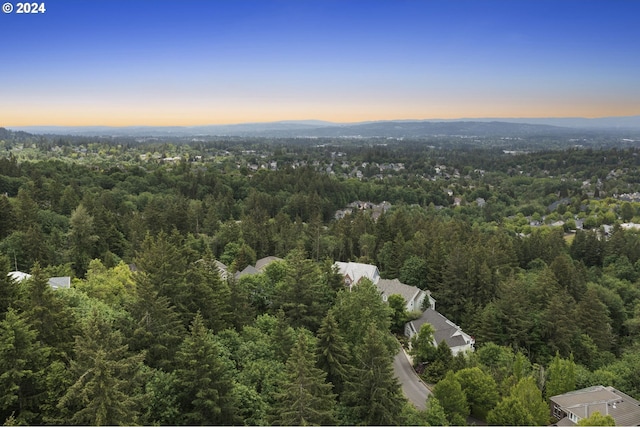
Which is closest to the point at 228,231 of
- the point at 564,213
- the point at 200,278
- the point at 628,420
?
the point at 200,278

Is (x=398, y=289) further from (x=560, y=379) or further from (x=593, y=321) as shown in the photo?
(x=593, y=321)

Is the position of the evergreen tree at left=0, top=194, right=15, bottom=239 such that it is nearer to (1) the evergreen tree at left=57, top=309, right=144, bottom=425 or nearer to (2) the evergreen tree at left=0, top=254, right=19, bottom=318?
(2) the evergreen tree at left=0, top=254, right=19, bottom=318

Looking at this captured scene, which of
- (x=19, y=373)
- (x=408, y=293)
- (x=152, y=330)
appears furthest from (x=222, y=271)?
(x=19, y=373)

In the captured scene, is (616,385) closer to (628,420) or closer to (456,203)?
(628,420)

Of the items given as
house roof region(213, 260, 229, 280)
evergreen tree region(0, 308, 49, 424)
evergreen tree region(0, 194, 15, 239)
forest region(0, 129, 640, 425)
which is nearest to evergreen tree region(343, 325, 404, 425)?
forest region(0, 129, 640, 425)

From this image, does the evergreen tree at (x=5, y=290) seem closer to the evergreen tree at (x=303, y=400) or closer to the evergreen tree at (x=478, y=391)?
the evergreen tree at (x=303, y=400)

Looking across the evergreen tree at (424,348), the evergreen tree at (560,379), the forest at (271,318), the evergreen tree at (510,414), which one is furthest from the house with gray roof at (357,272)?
the evergreen tree at (510,414)
